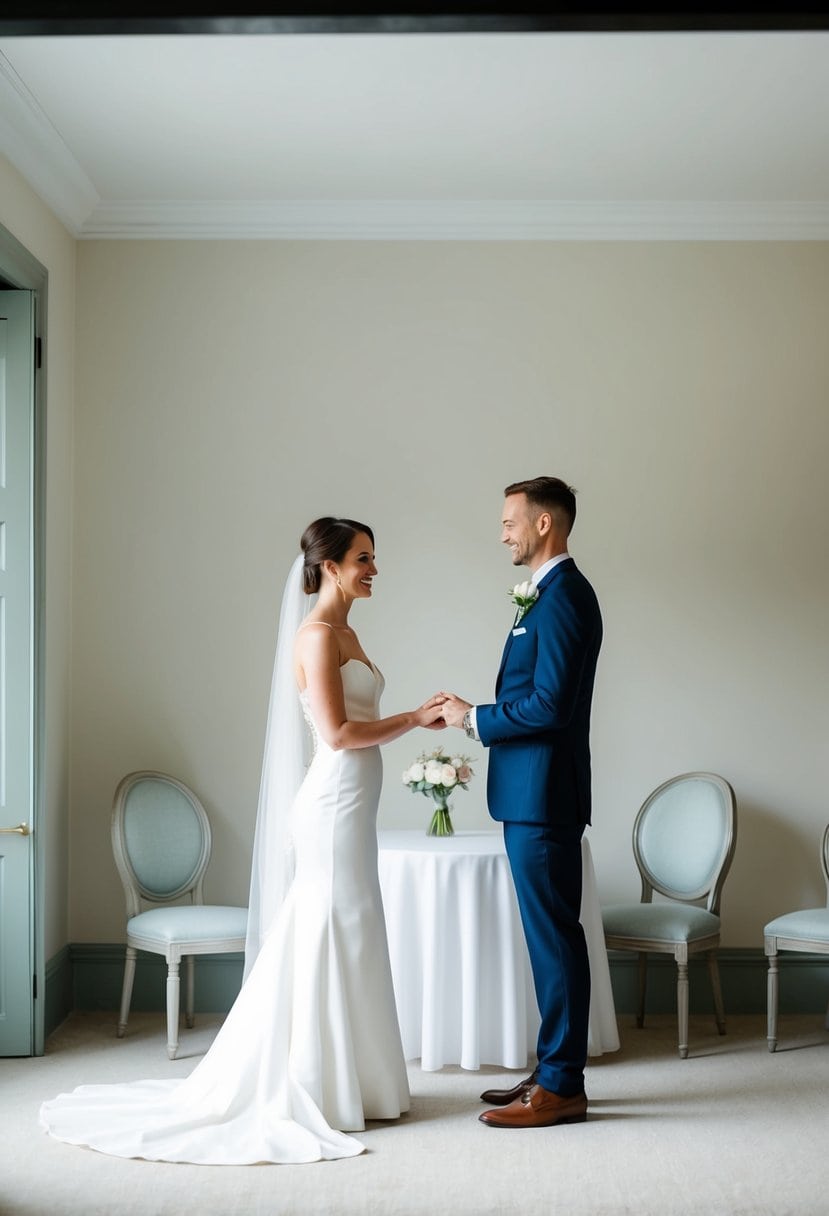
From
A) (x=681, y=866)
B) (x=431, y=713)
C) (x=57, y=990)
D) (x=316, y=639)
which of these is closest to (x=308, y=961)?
(x=431, y=713)

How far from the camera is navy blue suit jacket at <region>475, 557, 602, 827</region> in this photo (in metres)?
4.00

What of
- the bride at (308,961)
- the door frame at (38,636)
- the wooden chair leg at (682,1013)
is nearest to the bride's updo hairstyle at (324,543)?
the bride at (308,961)

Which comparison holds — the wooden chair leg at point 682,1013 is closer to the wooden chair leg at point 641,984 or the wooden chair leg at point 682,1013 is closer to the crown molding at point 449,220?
the wooden chair leg at point 641,984

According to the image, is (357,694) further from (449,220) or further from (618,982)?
(449,220)

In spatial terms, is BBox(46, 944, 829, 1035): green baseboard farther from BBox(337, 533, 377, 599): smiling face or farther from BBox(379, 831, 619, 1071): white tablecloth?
BBox(337, 533, 377, 599): smiling face

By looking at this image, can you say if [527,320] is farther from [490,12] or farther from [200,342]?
[490,12]

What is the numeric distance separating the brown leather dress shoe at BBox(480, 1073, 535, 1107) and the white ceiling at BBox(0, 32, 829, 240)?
3.48 meters

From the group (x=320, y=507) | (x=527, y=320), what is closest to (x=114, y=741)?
(x=320, y=507)

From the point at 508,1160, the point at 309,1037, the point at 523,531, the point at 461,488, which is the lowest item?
the point at 508,1160

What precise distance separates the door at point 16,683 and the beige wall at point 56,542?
19cm

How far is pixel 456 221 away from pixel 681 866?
122 inches

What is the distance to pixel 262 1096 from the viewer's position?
12.7 feet

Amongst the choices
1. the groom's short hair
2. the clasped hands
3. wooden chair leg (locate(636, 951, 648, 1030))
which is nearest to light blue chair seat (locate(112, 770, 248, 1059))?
the clasped hands

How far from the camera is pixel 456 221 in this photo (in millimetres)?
5707
